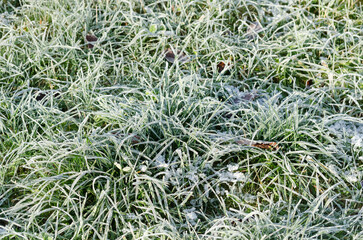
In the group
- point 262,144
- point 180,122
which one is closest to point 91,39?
point 180,122

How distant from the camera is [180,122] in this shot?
2322 mm

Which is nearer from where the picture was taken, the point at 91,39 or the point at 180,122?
the point at 180,122

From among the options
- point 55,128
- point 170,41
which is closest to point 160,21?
point 170,41

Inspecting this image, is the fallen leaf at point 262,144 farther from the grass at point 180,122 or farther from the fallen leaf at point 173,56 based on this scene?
the fallen leaf at point 173,56

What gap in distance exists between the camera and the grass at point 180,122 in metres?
2.09

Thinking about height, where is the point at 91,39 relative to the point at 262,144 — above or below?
above

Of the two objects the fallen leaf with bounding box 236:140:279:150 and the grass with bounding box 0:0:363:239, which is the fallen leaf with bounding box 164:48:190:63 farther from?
the fallen leaf with bounding box 236:140:279:150

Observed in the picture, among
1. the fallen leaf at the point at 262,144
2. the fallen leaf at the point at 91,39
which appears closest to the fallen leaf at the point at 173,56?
the fallen leaf at the point at 91,39

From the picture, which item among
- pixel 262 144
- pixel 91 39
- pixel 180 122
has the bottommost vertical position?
pixel 262 144

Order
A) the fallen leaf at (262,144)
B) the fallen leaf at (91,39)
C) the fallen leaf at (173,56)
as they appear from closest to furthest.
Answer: the fallen leaf at (262,144) → the fallen leaf at (173,56) → the fallen leaf at (91,39)

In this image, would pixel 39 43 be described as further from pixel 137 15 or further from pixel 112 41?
pixel 137 15

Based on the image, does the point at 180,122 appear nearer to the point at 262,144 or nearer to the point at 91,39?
the point at 262,144

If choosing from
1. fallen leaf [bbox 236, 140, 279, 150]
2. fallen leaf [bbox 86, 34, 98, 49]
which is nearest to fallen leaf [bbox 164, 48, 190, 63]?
fallen leaf [bbox 86, 34, 98, 49]

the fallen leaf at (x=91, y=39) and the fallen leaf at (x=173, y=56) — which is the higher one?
the fallen leaf at (x=91, y=39)
